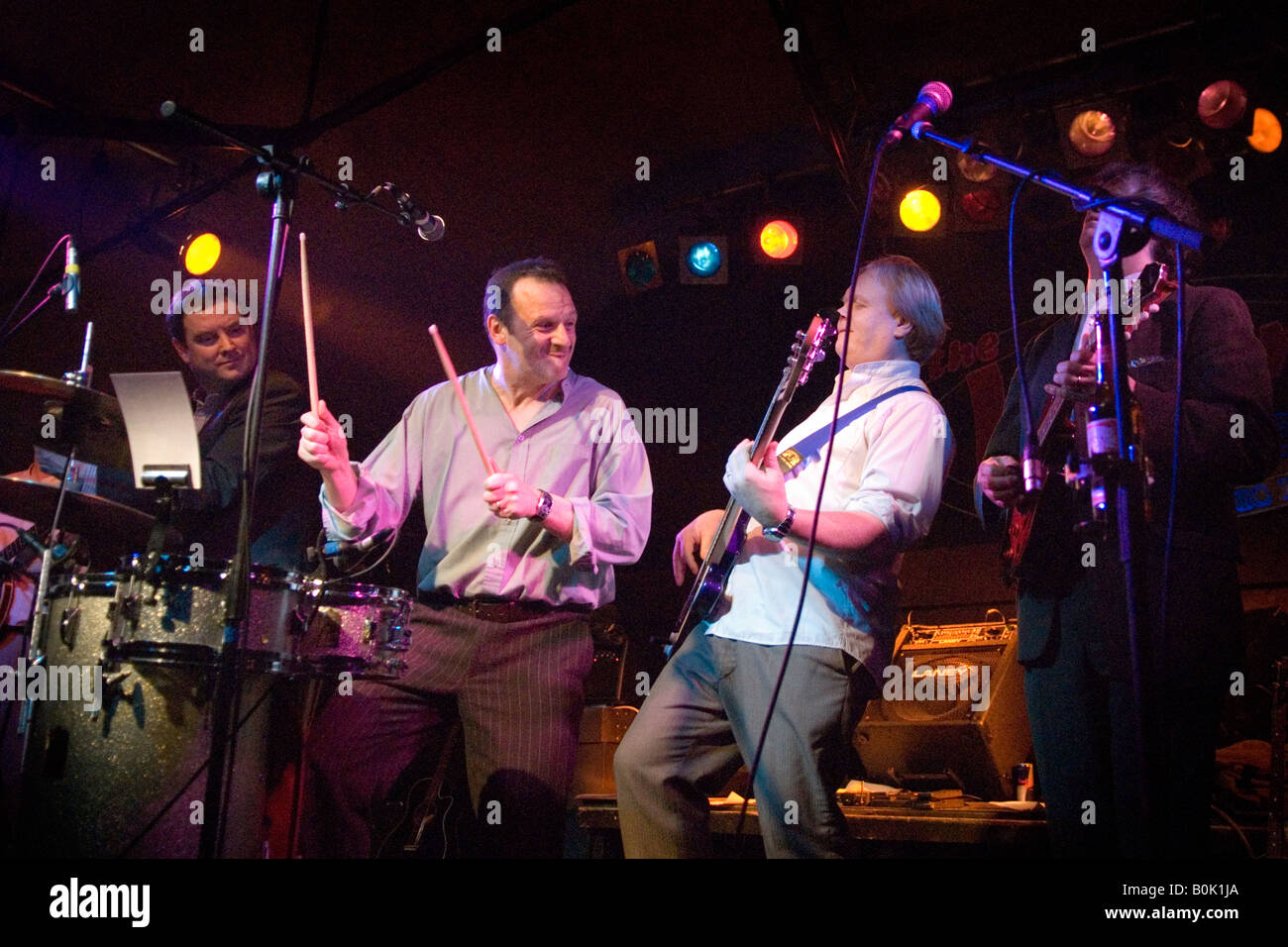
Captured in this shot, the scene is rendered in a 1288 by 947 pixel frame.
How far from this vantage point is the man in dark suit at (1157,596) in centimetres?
227

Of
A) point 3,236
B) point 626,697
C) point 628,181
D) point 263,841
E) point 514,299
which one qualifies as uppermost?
point 628,181

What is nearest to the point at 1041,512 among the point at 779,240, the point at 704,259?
the point at 779,240

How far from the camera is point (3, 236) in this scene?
592 cm

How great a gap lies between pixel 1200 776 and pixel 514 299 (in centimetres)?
227

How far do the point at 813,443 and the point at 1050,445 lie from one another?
2.12 feet

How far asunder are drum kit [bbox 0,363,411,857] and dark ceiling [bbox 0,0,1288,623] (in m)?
2.93

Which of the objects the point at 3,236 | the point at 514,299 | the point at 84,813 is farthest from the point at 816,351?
the point at 3,236

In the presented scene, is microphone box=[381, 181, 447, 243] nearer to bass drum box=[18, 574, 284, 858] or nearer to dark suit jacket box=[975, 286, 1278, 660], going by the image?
bass drum box=[18, 574, 284, 858]

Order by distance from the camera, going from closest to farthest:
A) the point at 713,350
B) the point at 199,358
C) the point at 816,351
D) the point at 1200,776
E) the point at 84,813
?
the point at 1200,776 → the point at 84,813 → the point at 816,351 → the point at 199,358 → the point at 713,350

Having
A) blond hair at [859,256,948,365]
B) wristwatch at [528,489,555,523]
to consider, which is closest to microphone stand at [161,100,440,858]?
wristwatch at [528,489,555,523]

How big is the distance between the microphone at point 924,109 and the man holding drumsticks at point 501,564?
1177mm

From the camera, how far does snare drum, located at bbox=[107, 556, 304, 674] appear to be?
8.59 feet

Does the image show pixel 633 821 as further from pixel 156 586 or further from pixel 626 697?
pixel 626 697

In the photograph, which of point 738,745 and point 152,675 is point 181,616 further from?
point 738,745
